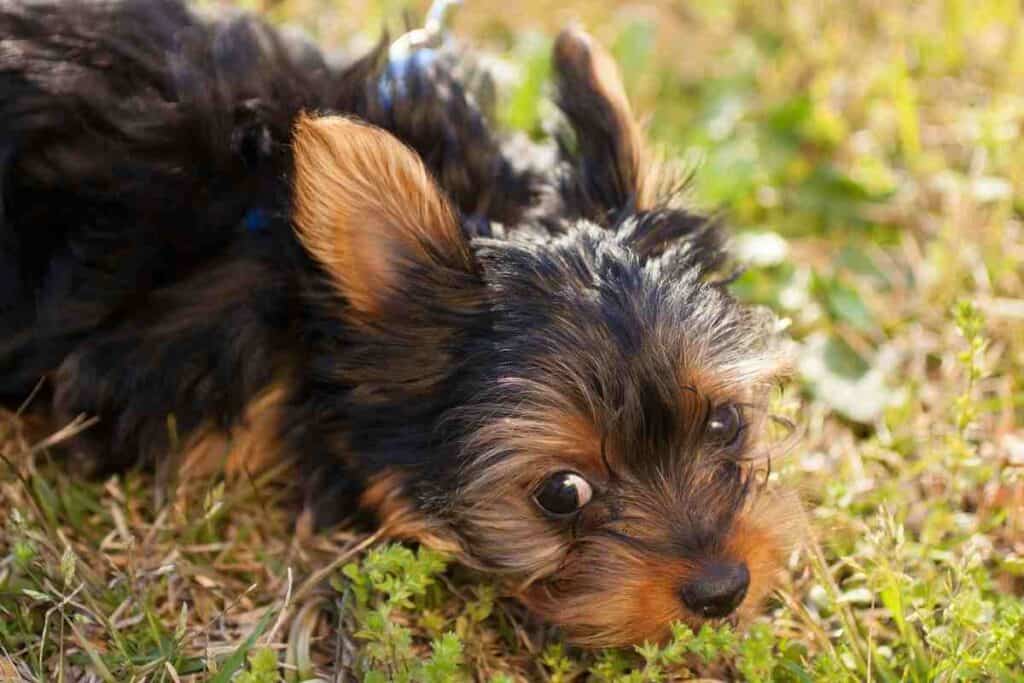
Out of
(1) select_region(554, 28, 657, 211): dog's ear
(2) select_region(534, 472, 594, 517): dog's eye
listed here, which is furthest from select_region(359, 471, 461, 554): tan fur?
(1) select_region(554, 28, 657, 211): dog's ear

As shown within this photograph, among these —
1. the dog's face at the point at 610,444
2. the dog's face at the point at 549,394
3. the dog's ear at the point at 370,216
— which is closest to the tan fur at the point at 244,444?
the dog's face at the point at 549,394

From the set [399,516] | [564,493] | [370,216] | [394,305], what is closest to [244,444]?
[399,516]

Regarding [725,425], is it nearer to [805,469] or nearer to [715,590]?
[715,590]

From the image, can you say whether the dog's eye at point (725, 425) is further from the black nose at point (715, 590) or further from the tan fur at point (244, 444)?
the tan fur at point (244, 444)

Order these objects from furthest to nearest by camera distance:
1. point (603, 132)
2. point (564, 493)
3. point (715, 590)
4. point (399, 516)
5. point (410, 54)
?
point (410, 54) → point (603, 132) → point (399, 516) → point (564, 493) → point (715, 590)

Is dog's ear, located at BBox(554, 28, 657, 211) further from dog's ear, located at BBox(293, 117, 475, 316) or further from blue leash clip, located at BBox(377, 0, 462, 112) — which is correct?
dog's ear, located at BBox(293, 117, 475, 316)

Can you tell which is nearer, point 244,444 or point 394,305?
point 394,305

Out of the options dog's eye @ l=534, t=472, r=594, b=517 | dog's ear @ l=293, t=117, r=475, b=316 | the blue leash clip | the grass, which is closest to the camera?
dog's ear @ l=293, t=117, r=475, b=316
